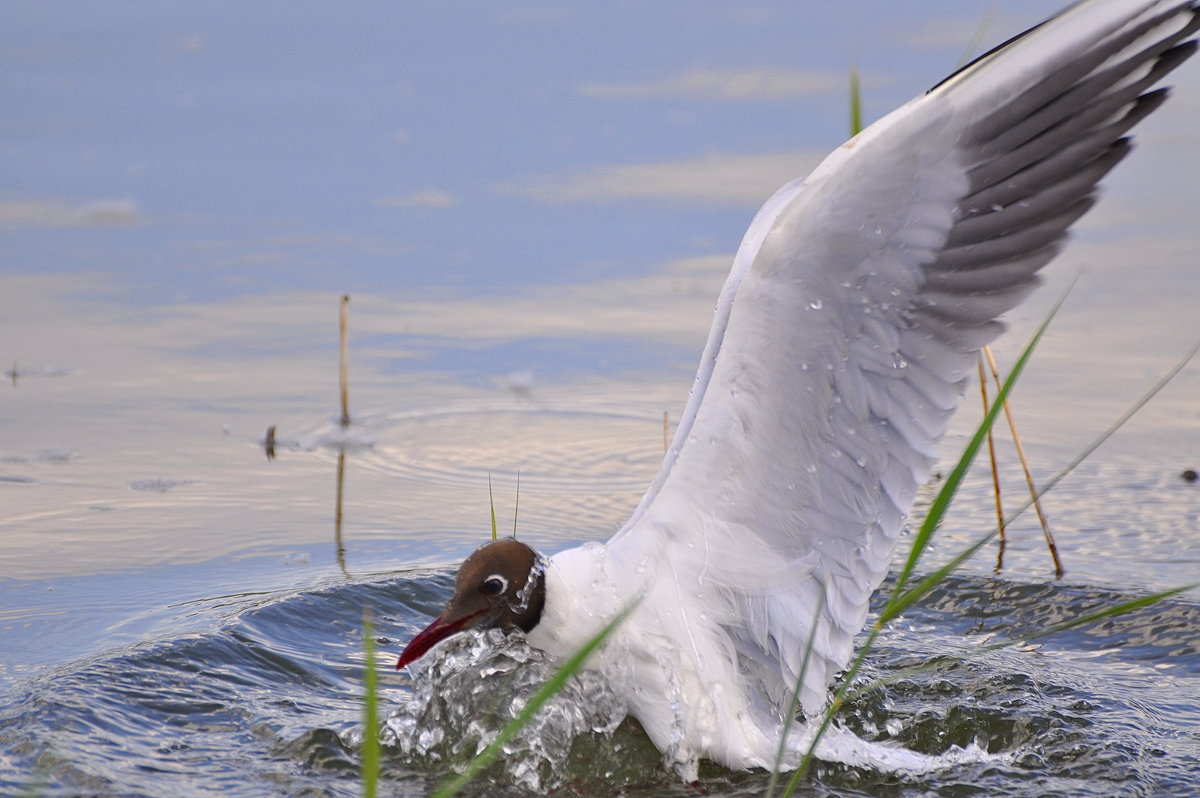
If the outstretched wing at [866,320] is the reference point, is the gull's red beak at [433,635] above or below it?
below

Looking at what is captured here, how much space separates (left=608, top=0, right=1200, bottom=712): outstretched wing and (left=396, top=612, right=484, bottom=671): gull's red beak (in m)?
0.45

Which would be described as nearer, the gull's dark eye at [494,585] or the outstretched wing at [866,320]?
the outstretched wing at [866,320]

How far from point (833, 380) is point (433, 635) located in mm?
1216

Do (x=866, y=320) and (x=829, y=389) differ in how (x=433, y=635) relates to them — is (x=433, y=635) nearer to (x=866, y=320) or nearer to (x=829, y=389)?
(x=829, y=389)

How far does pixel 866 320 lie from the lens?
3.88 metres

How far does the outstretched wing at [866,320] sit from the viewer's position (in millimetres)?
3689

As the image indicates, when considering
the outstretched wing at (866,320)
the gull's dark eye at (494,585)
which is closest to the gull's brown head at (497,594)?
the gull's dark eye at (494,585)

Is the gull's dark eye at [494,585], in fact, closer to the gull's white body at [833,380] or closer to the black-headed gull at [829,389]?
the black-headed gull at [829,389]

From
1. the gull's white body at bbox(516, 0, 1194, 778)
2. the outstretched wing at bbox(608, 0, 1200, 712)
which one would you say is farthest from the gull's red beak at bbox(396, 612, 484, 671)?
the outstretched wing at bbox(608, 0, 1200, 712)

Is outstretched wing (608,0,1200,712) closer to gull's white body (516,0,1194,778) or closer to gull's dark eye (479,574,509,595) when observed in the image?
gull's white body (516,0,1194,778)

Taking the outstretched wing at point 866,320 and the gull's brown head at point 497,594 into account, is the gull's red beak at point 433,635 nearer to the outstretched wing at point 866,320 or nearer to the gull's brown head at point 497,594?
the gull's brown head at point 497,594

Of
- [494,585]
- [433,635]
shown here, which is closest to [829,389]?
[494,585]

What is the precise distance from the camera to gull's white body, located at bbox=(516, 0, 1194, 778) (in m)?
3.70

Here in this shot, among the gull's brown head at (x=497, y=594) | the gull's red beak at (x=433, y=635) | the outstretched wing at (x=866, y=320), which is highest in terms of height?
the outstretched wing at (x=866, y=320)
